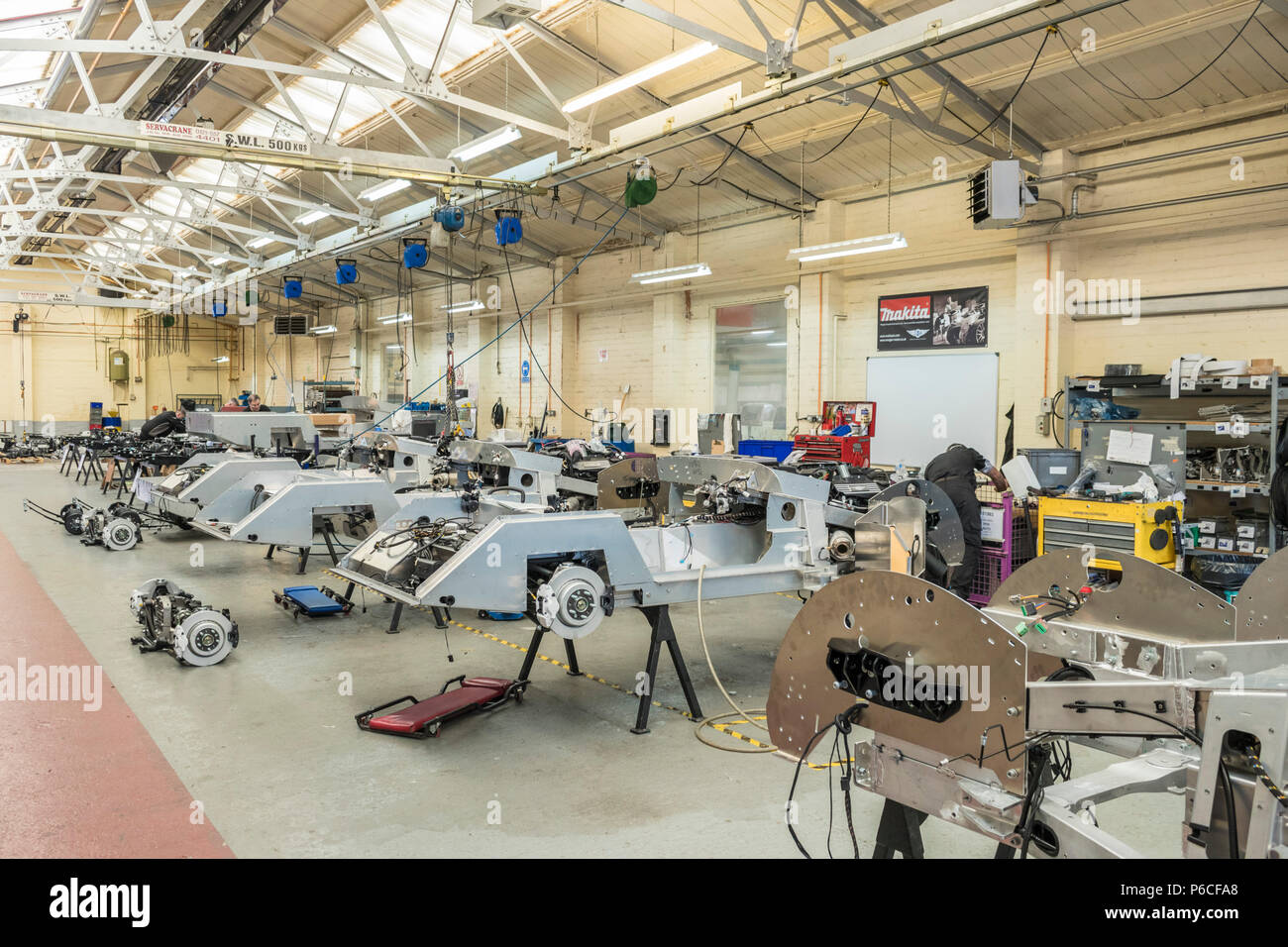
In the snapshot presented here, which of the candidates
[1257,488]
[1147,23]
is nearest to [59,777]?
[1257,488]

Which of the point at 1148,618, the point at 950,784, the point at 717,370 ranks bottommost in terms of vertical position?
the point at 950,784

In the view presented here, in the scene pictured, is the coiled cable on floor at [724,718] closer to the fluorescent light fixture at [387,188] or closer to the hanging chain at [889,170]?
the hanging chain at [889,170]

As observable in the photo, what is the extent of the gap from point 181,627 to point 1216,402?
8070 mm

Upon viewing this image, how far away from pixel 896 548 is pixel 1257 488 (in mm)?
3983

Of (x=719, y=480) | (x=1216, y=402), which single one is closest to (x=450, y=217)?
(x=719, y=480)

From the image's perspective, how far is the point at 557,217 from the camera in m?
12.9

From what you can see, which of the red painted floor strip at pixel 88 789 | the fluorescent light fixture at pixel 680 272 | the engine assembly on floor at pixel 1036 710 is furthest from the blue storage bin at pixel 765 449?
the engine assembly on floor at pixel 1036 710

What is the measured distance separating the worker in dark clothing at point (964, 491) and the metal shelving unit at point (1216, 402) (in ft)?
5.97

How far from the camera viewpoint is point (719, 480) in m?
4.25

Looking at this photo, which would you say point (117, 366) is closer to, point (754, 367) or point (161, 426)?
point (161, 426)

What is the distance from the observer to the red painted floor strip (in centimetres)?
271

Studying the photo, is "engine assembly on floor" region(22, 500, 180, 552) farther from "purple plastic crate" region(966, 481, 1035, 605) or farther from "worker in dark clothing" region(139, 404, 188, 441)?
"purple plastic crate" region(966, 481, 1035, 605)

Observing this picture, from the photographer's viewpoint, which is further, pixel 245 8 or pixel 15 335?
pixel 15 335

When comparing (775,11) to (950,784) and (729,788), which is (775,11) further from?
(950,784)
